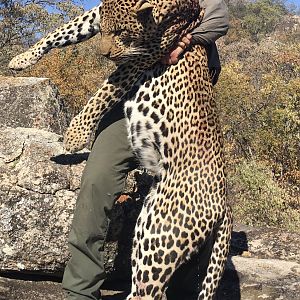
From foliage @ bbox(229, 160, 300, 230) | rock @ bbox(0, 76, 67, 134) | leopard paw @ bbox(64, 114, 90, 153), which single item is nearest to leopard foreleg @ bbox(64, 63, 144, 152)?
leopard paw @ bbox(64, 114, 90, 153)

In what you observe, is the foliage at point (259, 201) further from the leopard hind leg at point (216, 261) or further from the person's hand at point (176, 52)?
the person's hand at point (176, 52)

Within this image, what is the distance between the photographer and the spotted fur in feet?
13.5

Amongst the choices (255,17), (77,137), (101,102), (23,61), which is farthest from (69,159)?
(255,17)

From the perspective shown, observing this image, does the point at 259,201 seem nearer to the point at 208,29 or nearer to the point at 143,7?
the point at 208,29

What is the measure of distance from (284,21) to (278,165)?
171 ft

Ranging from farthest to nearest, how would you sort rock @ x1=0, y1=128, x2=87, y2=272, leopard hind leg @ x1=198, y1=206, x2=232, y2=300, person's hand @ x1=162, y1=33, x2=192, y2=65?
rock @ x1=0, y1=128, x2=87, y2=272
leopard hind leg @ x1=198, y1=206, x2=232, y2=300
person's hand @ x1=162, y1=33, x2=192, y2=65

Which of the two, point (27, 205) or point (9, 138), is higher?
point (9, 138)

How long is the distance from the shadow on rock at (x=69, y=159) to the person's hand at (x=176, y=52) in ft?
4.59

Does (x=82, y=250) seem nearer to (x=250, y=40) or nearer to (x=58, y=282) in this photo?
(x=58, y=282)

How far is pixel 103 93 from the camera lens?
179 inches

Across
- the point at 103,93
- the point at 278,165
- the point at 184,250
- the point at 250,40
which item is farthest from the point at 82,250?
the point at 250,40


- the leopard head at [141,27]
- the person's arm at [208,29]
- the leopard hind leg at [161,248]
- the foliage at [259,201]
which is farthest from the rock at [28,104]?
the foliage at [259,201]

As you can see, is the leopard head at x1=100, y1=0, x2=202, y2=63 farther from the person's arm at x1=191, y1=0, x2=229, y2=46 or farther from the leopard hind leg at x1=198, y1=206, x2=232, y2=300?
the leopard hind leg at x1=198, y1=206, x2=232, y2=300

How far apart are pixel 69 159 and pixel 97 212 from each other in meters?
0.96
